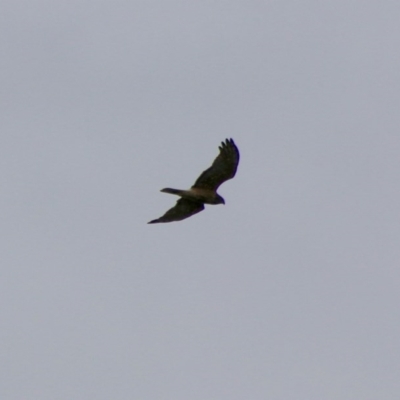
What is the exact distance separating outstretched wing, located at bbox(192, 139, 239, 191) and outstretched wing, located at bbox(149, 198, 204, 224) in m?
0.57

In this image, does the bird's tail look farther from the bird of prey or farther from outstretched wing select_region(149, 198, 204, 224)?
outstretched wing select_region(149, 198, 204, 224)

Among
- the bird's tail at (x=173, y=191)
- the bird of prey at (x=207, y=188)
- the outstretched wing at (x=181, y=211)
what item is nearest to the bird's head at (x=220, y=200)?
the bird of prey at (x=207, y=188)

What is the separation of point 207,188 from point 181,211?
103 cm

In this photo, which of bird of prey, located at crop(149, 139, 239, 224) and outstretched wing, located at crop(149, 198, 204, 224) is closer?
bird of prey, located at crop(149, 139, 239, 224)

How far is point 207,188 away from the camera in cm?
6456

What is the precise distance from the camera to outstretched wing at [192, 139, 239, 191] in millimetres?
64000

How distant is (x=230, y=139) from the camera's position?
64062mm

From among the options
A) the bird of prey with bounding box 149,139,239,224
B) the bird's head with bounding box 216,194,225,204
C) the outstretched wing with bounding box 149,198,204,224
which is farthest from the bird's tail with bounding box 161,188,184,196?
the bird's head with bounding box 216,194,225,204

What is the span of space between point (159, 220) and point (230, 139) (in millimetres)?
3052

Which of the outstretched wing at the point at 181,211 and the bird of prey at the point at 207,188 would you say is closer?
the bird of prey at the point at 207,188

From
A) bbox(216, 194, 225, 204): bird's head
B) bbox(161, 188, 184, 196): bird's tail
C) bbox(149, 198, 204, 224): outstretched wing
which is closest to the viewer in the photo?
bbox(161, 188, 184, 196): bird's tail

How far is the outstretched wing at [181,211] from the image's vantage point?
64875 mm

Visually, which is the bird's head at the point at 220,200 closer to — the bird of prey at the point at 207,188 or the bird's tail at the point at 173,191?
the bird of prey at the point at 207,188

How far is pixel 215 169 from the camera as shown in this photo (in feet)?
211
